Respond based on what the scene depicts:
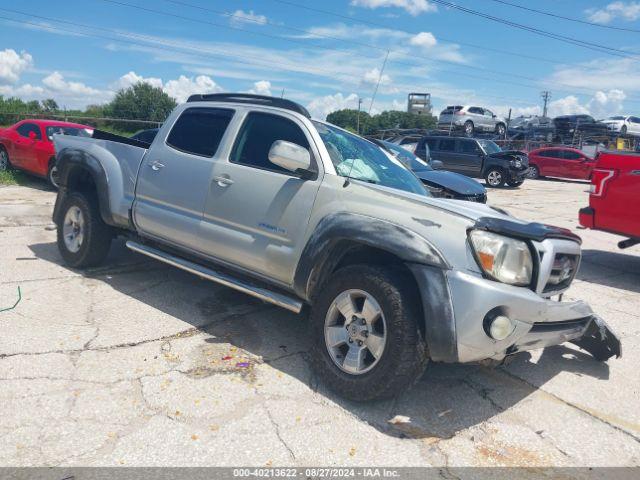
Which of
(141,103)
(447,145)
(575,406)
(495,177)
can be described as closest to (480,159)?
(495,177)

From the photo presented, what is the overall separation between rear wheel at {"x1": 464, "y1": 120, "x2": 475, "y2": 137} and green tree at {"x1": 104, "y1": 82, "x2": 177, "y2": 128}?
38.4 meters

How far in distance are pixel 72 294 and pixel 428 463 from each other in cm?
375

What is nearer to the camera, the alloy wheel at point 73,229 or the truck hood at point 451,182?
the alloy wheel at point 73,229

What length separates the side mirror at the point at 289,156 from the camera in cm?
357

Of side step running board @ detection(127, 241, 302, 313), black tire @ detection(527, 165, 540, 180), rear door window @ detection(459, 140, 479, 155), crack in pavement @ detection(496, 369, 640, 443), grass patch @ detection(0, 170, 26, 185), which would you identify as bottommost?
crack in pavement @ detection(496, 369, 640, 443)

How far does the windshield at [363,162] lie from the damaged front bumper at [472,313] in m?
1.16

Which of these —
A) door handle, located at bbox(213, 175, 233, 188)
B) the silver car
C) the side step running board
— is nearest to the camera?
the side step running board

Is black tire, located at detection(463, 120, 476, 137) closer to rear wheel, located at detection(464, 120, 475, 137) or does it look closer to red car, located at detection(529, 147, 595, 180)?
rear wheel, located at detection(464, 120, 475, 137)

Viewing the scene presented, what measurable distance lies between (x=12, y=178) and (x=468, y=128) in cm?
2490

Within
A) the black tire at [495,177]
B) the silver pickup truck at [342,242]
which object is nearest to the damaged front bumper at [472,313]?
the silver pickup truck at [342,242]

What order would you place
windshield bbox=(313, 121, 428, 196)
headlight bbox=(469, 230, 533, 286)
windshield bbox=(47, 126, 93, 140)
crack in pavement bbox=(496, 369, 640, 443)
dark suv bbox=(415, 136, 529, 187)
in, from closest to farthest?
1. headlight bbox=(469, 230, 533, 286)
2. crack in pavement bbox=(496, 369, 640, 443)
3. windshield bbox=(313, 121, 428, 196)
4. windshield bbox=(47, 126, 93, 140)
5. dark suv bbox=(415, 136, 529, 187)

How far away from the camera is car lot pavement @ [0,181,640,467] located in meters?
2.78

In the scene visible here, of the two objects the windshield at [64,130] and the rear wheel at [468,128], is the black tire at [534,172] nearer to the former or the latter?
the rear wheel at [468,128]

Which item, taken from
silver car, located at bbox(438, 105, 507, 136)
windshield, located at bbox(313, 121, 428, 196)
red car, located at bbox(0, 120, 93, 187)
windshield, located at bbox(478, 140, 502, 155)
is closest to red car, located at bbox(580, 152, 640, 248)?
windshield, located at bbox(313, 121, 428, 196)
